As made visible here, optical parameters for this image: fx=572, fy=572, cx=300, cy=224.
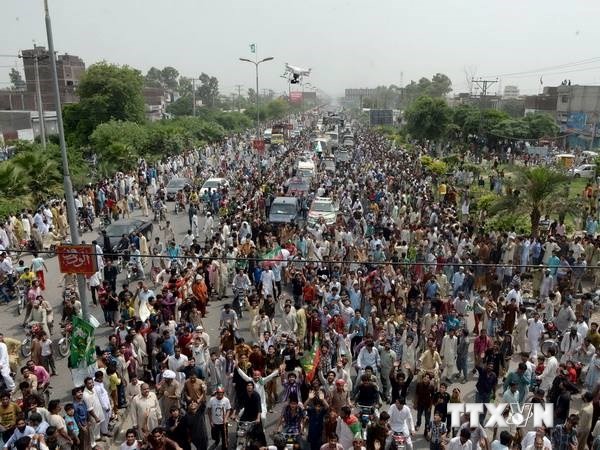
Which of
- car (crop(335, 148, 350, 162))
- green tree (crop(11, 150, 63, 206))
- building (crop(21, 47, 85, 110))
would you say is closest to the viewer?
green tree (crop(11, 150, 63, 206))

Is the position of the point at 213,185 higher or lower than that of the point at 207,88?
lower

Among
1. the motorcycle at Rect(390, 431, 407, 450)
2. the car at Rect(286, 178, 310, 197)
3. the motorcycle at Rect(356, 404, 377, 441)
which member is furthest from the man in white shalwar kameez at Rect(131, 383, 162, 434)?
the car at Rect(286, 178, 310, 197)

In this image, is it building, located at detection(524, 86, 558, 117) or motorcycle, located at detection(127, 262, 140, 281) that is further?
building, located at detection(524, 86, 558, 117)

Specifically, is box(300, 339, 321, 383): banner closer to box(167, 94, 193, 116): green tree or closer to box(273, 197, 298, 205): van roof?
box(273, 197, 298, 205): van roof

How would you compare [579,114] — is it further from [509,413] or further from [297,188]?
[509,413]

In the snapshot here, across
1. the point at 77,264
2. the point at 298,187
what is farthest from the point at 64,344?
the point at 298,187
